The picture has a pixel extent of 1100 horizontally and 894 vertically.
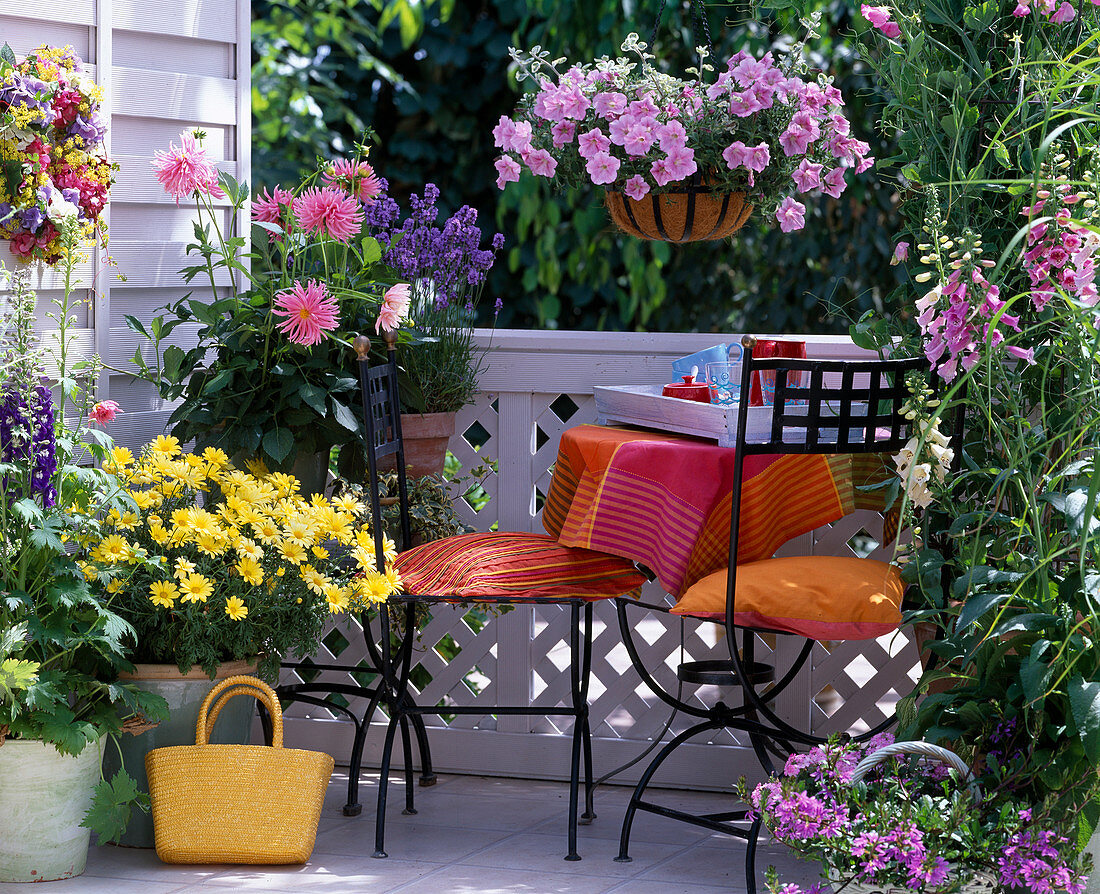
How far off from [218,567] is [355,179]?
907mm

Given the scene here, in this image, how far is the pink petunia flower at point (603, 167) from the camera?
252cm

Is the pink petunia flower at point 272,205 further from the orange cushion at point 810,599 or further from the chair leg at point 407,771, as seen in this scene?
the orange cushion at point 810,599

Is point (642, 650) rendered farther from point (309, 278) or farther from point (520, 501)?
point (309, 278)

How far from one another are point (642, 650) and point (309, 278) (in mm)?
1077

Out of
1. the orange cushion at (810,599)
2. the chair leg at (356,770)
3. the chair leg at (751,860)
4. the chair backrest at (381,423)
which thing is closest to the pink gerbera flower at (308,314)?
the chair backrest at (381,423)

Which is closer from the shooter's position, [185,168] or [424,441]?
[185,168]

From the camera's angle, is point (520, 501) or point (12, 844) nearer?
point (12, 844)

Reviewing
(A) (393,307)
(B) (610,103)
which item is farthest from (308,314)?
(B) (610,103)

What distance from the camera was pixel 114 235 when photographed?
112 inches

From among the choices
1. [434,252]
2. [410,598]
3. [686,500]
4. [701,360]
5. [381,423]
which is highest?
[434,252]

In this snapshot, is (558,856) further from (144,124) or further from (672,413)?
(144,124)

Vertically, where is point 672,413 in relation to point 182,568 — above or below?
above

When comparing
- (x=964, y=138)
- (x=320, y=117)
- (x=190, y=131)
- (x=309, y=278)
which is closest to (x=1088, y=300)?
(x=964, y=138)

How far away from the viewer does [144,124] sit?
288 centimetres
